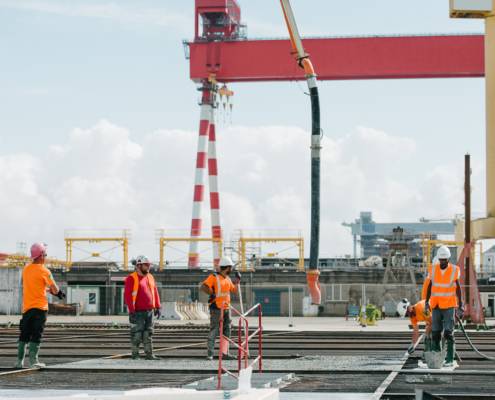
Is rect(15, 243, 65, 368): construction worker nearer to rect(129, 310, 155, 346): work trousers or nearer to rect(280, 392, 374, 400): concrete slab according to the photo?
rect(129, 310, 155, 346): work trousers

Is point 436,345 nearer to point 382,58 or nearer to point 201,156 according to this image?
point 382,58

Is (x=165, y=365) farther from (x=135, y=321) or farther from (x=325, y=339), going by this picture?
(x=325, y=339)

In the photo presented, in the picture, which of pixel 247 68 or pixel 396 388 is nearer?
pixel 396 388

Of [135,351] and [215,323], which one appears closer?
[215,323]

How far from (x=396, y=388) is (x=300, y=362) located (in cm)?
354

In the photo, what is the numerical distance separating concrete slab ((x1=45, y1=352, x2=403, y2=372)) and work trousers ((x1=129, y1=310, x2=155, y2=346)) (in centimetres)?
49

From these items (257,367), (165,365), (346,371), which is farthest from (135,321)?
(346,371)

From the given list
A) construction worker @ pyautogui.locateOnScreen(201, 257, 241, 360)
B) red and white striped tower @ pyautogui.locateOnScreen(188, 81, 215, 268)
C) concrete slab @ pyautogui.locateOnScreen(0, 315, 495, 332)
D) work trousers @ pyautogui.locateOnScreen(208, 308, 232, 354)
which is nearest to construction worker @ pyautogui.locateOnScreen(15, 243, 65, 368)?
construction worker @ pyautogui.locateOnScreen(201, 257, 241, 360)

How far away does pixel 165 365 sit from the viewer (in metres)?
13.7

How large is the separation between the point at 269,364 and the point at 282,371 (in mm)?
1059

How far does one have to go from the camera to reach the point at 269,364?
1384 cm

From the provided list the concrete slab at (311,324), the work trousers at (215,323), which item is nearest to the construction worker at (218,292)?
the work trousers at (215,323)

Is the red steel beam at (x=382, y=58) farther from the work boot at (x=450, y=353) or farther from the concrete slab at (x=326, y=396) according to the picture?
the concrete slab at (x=326, y=396)

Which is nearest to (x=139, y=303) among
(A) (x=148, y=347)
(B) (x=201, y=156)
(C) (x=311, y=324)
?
(A) (x=148, y=347)
